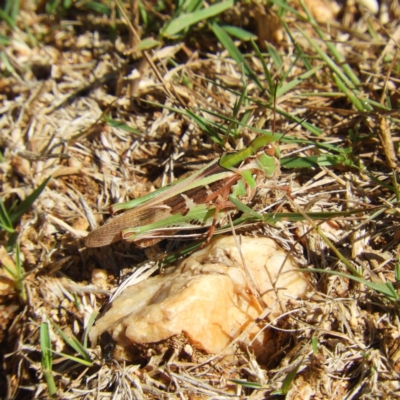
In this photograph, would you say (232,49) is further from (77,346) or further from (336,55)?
(77,346)

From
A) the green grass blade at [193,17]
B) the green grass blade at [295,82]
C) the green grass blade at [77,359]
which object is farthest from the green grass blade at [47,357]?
the green grass blade at [193,17]

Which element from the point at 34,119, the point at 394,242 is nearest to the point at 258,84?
the point at 394,242

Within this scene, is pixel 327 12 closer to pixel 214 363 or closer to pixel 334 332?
pixel 334 332

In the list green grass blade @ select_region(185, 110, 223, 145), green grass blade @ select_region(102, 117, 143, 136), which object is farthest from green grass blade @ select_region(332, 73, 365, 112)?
green grass blade @ select_region(102, 117, 143, 136)

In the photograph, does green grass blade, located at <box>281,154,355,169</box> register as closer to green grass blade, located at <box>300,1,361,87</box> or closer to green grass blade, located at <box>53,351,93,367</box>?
green grass blade, located at <box>300,1,361,87</box>

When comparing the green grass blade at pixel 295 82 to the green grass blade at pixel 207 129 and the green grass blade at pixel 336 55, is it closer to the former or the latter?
the green grass blade at pixel 336 55

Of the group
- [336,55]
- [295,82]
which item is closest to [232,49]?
[295,82]
